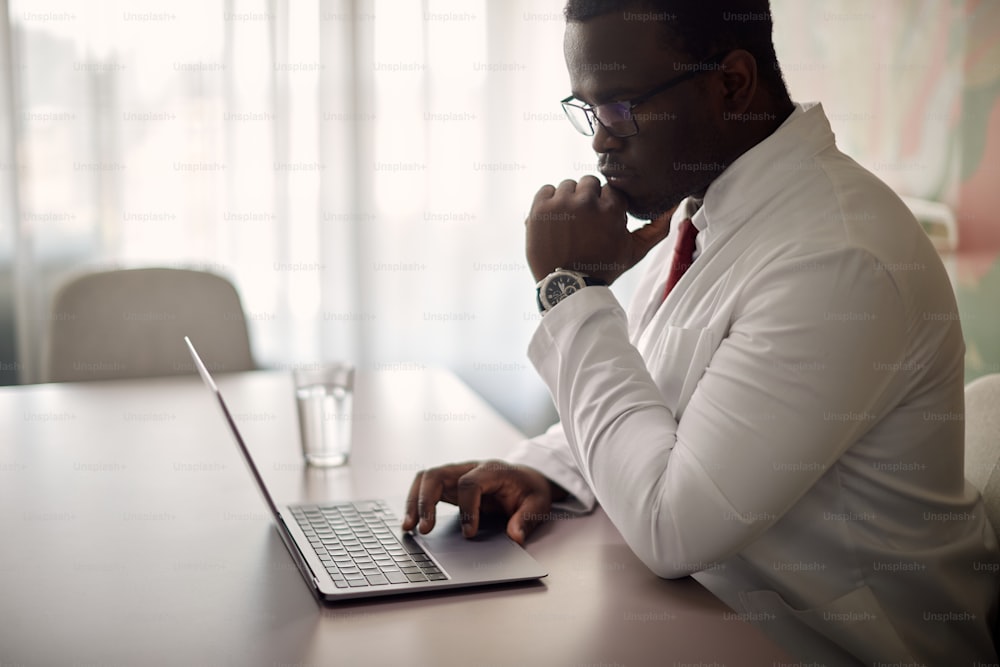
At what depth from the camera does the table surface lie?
2.98 ft

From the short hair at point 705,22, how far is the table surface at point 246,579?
2.04 ft

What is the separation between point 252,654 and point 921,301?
2.61ft

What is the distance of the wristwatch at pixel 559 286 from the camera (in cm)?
129

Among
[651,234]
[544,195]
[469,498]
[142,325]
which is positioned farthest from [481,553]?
[142,325]

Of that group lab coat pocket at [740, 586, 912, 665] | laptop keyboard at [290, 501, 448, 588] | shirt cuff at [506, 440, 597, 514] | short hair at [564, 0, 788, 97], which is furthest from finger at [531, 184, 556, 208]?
lab coat pocket at [740, 586, 912, 665]

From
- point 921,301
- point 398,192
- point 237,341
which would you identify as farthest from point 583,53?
point 398,192

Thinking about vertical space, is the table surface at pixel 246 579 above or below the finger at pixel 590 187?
below

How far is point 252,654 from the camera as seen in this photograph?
0.90 meters

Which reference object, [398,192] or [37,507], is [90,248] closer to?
[398,192]

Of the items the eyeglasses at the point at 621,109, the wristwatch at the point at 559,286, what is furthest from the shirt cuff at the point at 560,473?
the eyeglasses at the point at 621,109

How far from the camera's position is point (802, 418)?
108 cm


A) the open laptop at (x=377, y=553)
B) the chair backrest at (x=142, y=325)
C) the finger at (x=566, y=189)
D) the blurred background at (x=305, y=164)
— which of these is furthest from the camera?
the blurred background at (x=305, y=164)

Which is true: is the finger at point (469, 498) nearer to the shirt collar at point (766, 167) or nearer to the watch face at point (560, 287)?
the watch face at point (560, 287)

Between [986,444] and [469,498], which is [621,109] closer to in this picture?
[469,498]
